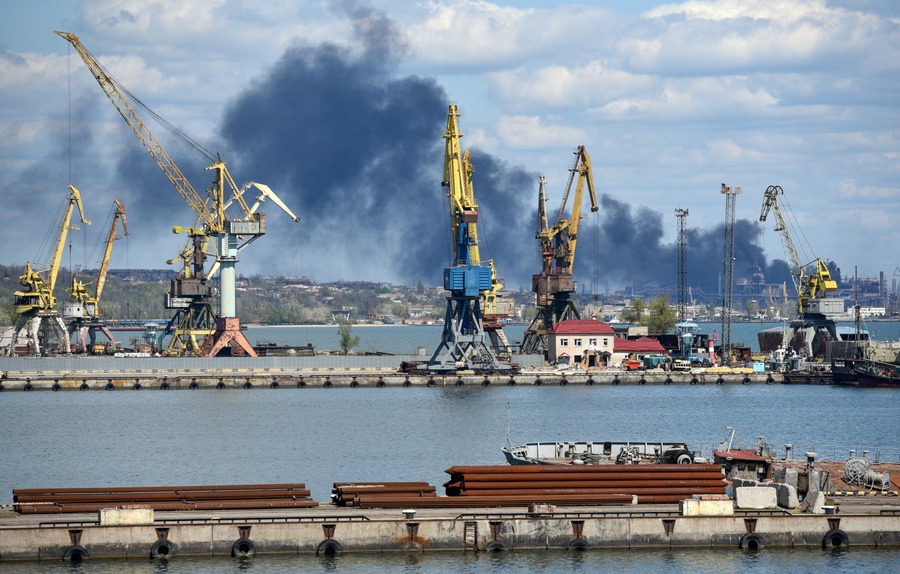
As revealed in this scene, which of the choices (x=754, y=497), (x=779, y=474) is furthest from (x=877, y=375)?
(x=754, y=497)

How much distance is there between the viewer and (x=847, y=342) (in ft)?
387

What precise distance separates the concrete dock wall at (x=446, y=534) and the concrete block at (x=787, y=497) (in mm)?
1239

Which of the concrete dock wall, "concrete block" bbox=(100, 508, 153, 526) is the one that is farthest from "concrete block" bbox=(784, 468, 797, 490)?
"concrete block" bbox=(100, 508, 153, 526)

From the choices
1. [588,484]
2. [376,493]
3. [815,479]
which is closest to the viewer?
[376,493]

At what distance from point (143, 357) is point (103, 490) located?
80084mm

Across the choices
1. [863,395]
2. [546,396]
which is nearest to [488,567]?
[546,396]

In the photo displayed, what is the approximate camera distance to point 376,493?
39.4 m

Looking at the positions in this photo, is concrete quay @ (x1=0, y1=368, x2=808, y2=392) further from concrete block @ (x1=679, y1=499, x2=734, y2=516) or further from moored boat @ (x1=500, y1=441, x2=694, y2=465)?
concrete block @ (x1=679, y1=499, x2=734, y2=516)

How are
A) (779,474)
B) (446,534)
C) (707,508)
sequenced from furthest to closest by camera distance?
1. (779,474)
2. (707,508)
3. (446,534)

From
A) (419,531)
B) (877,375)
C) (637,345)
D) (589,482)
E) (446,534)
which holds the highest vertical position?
(637,345)

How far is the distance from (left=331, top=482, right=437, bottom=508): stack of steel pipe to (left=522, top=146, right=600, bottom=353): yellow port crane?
86681 mm

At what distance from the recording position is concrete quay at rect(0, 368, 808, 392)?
104812 mm

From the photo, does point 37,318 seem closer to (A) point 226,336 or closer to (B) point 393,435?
(A) point 226,336

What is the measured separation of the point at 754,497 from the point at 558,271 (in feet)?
302
